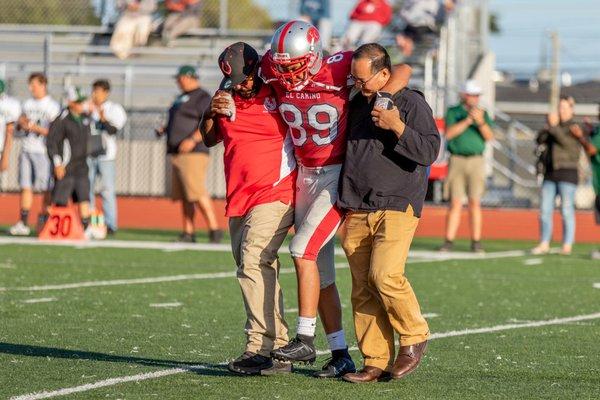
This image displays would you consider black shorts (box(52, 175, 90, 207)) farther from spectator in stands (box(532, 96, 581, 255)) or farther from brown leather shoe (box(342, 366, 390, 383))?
brown leather shoe (box(342, 366, 390, 383))

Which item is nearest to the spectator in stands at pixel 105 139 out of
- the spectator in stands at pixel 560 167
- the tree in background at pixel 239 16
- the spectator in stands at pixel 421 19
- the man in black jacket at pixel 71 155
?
the man in black jacket at pixel 71 155

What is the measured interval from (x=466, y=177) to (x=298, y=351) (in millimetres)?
9157

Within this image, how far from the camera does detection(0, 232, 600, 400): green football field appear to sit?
613 centimetres

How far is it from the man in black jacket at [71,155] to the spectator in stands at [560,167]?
208 inches

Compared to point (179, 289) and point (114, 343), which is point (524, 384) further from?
point (179, 289)

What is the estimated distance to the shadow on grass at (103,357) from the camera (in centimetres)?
661

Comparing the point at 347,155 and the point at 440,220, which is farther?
the point at 440,220

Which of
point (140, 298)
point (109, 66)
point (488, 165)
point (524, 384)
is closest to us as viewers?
point (524, 384)

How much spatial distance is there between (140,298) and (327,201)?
12.3 ft

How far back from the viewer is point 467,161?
1530 cm

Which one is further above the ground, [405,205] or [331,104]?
[331,104]

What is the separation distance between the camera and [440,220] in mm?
19156

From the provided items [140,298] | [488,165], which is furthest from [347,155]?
[488,165]

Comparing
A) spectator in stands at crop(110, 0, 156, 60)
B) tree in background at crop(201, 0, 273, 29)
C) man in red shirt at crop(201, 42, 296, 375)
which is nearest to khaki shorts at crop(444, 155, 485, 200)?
man in red shirt at crop(201, 42, 296, 375)
